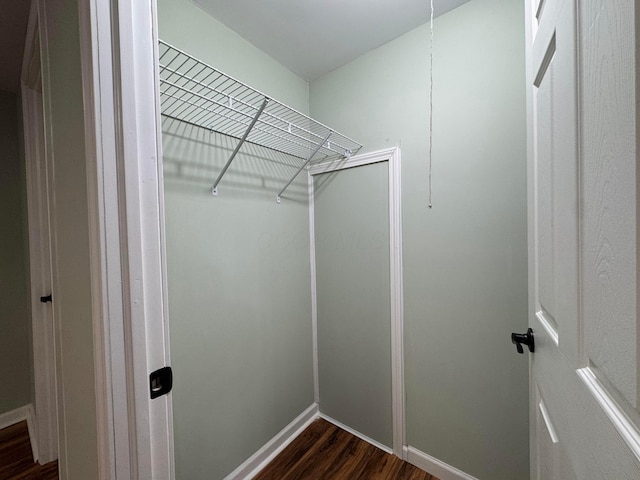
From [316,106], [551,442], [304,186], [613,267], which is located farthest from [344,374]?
[316,106]

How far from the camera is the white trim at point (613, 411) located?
0.27 m

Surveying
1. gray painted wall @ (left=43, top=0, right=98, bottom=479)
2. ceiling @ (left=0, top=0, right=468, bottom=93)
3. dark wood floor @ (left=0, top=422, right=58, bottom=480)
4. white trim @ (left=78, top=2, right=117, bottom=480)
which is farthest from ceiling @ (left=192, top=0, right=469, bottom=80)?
dark wood floor @ (left=0, top=422, right=58, bottom=480)

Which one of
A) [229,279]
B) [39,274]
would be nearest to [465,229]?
[229,279]

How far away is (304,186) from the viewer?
1.68 m

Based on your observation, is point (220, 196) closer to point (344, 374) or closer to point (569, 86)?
point (569, 86)

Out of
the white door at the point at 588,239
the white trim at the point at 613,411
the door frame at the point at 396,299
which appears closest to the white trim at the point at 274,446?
the door frame at the point at 396,299

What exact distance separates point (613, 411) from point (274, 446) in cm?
160

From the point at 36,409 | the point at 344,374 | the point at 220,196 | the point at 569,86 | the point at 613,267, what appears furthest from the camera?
the point at 344,374

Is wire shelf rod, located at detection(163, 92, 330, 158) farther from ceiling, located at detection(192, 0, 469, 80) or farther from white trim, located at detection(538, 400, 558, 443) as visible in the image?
white trim, located at detection(538, 400, 558, 443)

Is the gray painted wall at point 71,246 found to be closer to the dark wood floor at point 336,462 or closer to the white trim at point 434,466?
the dark wood floor at point 336,462

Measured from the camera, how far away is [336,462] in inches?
52.7

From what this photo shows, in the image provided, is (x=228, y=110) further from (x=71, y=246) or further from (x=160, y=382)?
(x=160, y=382)

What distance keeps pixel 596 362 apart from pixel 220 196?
4.22 ft

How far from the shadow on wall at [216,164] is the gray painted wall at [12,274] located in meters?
1.53
